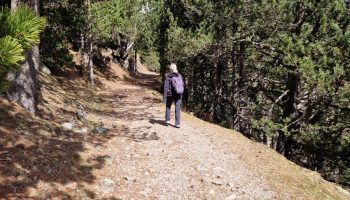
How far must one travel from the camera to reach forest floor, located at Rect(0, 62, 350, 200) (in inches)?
265

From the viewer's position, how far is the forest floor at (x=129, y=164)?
22.1 feet

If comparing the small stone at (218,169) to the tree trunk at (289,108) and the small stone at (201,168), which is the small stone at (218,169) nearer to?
the small stone at (201,168)

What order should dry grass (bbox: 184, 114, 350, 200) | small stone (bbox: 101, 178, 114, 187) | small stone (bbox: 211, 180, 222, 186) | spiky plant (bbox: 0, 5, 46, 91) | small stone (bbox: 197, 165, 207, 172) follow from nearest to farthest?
spiky plant (bbox: 0, 5, 46, 91), small stone (bbox: 101, 178, 114, 187), small stone (bbox: 211, 180, 222, 186), dry grass (bbox: 184, 114, 350, 200), small stone (bbox: 197, 165, 207, 172)

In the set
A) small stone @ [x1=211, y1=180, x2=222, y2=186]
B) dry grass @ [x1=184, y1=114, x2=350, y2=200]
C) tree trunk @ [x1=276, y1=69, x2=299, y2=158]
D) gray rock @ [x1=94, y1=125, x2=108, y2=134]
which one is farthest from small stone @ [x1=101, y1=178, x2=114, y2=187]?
tree trunk @ [x1=276, y1=69, x2=299, y2=158]

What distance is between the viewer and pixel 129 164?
27.7ft

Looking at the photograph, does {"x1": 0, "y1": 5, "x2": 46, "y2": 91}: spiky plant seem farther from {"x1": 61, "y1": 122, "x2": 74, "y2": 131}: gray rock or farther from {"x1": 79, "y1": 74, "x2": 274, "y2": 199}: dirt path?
{"x1": 61, "y1": 122, "x2": 74, "y2": 131}: gray rock

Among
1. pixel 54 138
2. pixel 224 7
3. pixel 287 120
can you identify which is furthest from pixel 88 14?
pixel 54 138

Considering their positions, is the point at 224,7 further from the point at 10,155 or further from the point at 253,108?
the point at 10,155

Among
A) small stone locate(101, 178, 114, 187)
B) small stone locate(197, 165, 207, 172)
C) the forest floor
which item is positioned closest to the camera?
the forest floor

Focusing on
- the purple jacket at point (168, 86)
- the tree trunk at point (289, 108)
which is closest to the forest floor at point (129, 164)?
the purple jacket at point (168, 86)

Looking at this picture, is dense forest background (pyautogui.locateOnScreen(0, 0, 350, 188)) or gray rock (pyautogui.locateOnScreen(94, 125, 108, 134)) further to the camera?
dense forest background (pyautogui.locateOnScreen(0, 0, 350, 188))

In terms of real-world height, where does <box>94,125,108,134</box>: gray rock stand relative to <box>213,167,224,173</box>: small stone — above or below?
above

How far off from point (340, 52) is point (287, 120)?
138 inches

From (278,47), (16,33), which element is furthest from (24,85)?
(278,47)
